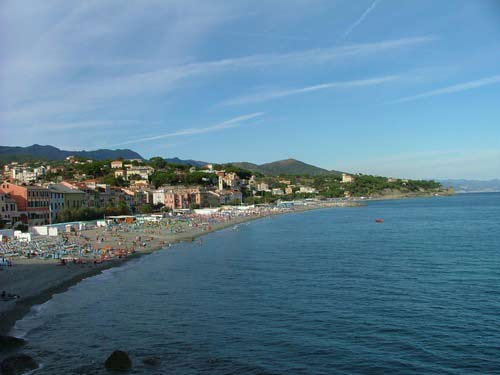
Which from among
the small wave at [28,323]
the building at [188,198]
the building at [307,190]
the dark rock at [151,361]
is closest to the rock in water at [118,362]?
the dark rock at [151,361]

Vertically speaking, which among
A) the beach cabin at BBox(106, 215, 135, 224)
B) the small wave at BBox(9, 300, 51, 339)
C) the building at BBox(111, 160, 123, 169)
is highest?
the building at BBox(111, 160, 123, 169)

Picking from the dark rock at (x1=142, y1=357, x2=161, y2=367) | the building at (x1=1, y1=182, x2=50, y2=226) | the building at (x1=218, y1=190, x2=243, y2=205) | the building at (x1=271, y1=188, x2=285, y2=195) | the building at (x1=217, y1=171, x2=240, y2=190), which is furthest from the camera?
the building at (x1=271, y1=188, x2=285, y2=195)

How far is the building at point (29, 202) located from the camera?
48719 millimetres

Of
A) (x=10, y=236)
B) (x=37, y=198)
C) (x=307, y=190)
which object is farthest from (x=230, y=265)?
(x=307, y=190)

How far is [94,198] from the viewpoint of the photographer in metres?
65.4

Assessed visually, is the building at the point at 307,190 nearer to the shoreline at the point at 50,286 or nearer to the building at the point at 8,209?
the building at the point at 8,209

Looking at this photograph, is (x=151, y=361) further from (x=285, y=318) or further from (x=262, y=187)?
(x=262, y=187)

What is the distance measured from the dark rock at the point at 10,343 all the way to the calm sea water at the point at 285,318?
0.36 metres

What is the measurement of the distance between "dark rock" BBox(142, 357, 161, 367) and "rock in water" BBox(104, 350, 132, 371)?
1.47 feet

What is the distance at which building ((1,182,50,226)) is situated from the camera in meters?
48.7

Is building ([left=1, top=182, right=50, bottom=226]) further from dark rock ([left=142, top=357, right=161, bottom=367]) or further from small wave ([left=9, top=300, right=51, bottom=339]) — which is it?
dark rock ([left=142, top=357, right=161, bottom=367])

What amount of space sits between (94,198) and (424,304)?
5519cm

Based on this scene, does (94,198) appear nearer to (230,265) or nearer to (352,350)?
(230,265)

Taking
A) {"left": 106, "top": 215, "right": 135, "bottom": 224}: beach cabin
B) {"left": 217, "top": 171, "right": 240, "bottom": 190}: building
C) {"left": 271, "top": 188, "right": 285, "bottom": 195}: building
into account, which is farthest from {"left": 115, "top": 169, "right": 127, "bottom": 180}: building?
{"left": 271, "top": 188, "right": 285, "bottom": 195}: building
